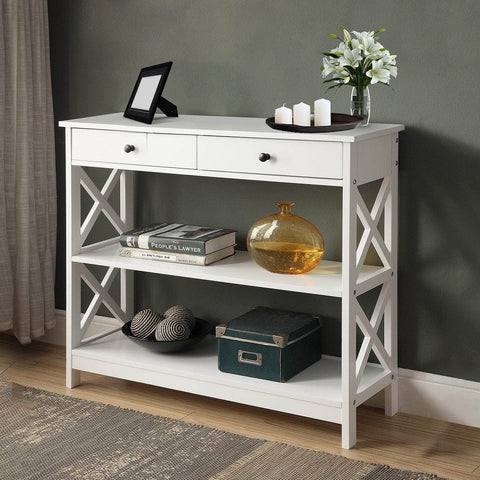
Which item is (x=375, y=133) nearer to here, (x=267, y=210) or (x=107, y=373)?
(x=267, y=210)

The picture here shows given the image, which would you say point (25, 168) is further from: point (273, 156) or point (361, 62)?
point (361, 62)

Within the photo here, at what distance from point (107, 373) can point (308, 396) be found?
0.76 metres

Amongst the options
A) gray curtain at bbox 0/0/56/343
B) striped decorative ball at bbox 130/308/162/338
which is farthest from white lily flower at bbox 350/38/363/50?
gray curtain at bbox 0/0/56/343

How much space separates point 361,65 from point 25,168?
4.52ft

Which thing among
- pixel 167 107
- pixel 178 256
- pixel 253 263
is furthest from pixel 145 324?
pixel 167 107

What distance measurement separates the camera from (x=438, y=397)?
8.85 ft

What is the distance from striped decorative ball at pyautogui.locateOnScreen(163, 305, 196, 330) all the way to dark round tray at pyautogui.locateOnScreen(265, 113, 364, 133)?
0.76 meters

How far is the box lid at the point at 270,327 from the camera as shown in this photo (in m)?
2.61

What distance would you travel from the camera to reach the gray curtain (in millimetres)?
3105

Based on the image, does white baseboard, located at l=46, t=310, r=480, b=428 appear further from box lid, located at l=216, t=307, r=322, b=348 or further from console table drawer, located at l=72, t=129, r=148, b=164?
console table drawer, located at l=72, t=129, r=148, b=164

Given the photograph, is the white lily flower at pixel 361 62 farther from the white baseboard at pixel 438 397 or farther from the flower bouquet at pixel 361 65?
the white baseboard at pixel 438 397

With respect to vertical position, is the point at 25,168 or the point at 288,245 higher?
the point at 25,168

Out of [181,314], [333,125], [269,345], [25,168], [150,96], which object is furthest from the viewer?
[25,168]

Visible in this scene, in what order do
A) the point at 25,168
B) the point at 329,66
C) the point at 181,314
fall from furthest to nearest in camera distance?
1. the point at 25,168
2. the point at 181,314
3. the point at 329,66
